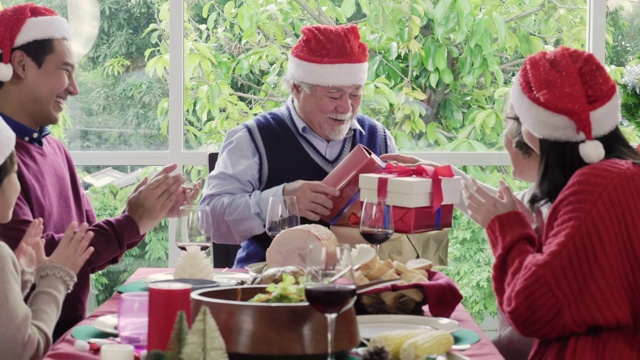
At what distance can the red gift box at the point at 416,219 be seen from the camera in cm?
283

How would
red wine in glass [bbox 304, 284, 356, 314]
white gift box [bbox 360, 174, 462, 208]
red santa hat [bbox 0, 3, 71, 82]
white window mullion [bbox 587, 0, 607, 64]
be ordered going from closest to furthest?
1. red wine in glass [bbox 304, 284, 356, 314]
2. white gift box [bbox 360, 174, 462, 208]
3. red santa hat [bbox 0, 3, 71, 82]
4. white window mullion [bbox 587, 0, 607, 64]

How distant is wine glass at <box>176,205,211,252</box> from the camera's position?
259 cm

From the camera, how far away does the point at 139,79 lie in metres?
4.89

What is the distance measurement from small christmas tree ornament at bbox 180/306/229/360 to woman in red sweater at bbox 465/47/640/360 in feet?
3.19

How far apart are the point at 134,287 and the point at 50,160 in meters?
→ 0.80

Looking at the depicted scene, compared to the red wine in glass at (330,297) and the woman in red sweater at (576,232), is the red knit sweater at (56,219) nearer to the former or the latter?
the woman in red sweater at (576,232)

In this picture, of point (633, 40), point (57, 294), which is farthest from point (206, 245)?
point (633, 40)

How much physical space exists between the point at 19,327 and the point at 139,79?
3111 millimetres

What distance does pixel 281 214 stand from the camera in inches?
104

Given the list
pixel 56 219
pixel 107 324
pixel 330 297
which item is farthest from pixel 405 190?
pixel 330 297

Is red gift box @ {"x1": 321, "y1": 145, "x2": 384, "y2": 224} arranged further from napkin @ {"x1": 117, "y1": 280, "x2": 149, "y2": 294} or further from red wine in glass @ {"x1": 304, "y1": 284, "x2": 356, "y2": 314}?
red wine in glass @ {"x1": 304, "y1": 284, "x2": 356, "y2": 314}

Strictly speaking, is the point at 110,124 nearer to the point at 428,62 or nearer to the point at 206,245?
the point at 428,62

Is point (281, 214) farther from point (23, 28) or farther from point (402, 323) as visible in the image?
point (23, 28)

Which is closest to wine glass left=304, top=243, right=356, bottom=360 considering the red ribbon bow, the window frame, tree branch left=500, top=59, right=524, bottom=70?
the red ribbon bow
